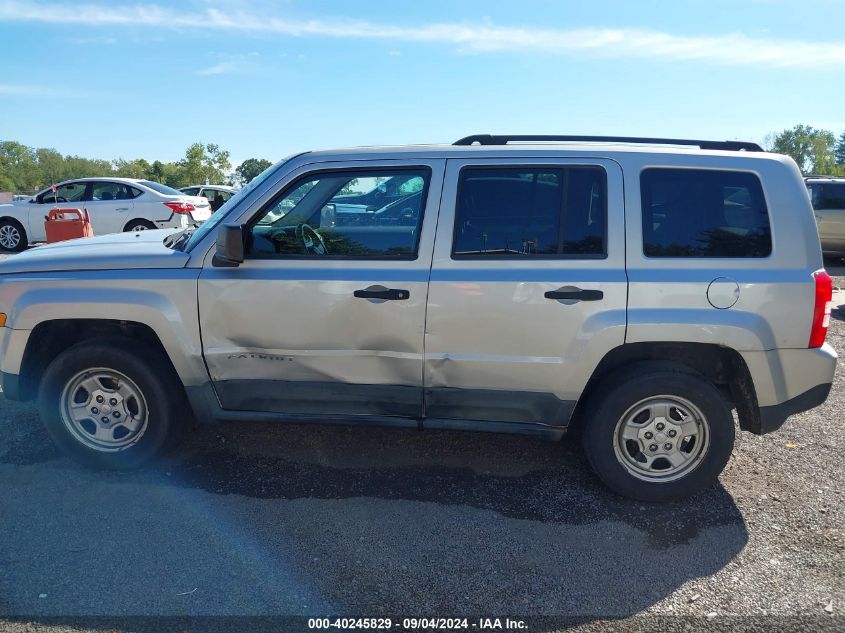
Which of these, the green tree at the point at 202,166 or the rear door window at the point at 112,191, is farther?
the green tree at the point at 202,166

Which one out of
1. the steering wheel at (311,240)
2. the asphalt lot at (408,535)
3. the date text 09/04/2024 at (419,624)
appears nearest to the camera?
the date text 09/04/2024 at (419,624)

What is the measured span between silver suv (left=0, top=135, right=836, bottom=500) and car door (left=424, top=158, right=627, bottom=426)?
0.01m

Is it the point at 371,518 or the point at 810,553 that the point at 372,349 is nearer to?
the point at 371,518

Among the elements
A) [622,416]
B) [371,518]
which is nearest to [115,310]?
[371,518]

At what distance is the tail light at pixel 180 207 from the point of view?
12.7 meters

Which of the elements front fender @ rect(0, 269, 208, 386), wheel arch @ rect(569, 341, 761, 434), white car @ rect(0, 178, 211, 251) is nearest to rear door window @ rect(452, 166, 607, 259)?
wheel arch @ rect(569, 341, 761, 434)

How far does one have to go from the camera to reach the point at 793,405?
3.39m

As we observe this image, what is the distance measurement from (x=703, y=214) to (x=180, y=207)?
1178 centimetres

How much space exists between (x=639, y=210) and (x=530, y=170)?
2.09ft

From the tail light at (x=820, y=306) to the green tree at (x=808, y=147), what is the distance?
290ft

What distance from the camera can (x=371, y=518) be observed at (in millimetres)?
3336

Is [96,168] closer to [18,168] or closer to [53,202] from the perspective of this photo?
[18,168]

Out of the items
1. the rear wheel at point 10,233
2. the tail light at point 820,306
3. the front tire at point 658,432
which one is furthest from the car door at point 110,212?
the tail light at point 820,306

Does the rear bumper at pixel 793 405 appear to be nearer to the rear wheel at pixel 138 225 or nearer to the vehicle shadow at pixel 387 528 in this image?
the vehicle shadow at pixel 387 528
